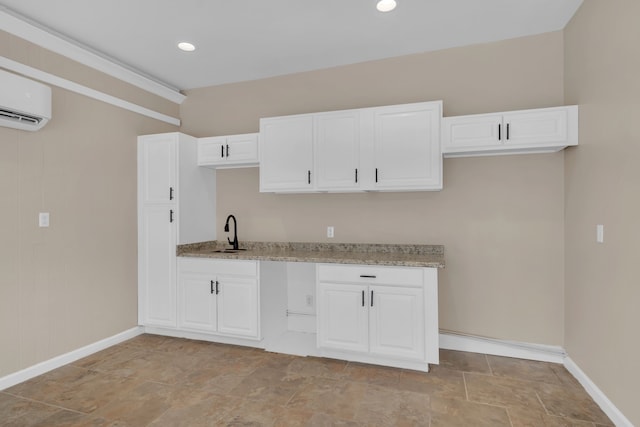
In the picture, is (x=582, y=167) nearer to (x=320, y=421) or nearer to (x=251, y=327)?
(x=320, y=421)

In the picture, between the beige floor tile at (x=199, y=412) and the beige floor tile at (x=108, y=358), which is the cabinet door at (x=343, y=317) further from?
the beige floor tile at (x=108, y=358)

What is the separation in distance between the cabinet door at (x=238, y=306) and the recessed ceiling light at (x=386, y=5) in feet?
8.27

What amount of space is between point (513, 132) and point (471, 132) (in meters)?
0.31

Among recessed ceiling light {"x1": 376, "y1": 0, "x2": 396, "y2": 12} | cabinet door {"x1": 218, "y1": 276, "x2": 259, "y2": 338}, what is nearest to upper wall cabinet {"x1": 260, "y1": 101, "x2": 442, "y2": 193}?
recessed ceiling light {"x1": 376, "y1": 0, "x2": 396, "y2": 12}

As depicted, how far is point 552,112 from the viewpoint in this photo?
106 inches

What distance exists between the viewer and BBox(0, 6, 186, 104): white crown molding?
2.58 meters

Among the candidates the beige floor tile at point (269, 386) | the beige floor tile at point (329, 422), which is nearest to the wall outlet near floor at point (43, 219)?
the beige floor tile at point (269, 386)

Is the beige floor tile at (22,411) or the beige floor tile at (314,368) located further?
the beige floor tile at (314,368)

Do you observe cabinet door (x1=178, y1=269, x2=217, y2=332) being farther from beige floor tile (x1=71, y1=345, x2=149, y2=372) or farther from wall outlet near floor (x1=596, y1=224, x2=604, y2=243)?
wall outlet near floor (x1=596, y1=224, x2=604, y2=243)

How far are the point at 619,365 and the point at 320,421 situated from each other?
1.83 metres

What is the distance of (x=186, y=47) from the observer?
10.5ft

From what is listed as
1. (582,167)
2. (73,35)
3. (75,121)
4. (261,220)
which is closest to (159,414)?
(261,220)

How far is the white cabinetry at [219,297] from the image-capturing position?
10.7ft

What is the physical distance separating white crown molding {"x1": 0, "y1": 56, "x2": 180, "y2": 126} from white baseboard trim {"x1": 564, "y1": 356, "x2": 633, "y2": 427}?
4.67 metres
